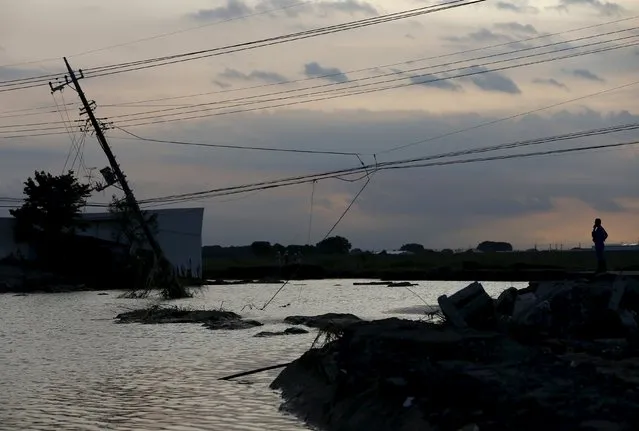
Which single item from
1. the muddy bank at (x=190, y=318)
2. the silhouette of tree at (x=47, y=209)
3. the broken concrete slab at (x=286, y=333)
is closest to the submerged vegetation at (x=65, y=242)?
the silhouette of tree at (x=47, y=209)

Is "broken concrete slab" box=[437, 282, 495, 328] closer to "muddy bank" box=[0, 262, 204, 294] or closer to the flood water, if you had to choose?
the flood water

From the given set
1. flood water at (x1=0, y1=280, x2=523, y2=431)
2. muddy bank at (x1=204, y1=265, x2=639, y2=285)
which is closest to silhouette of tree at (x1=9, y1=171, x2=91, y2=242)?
muddy bank at (x1=204, y1=265, x2=639, y2=285)

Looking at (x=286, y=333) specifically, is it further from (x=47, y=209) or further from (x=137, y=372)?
(x=47, y=209)

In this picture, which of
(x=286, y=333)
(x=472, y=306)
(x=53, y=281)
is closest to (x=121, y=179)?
(x=53, y=281)

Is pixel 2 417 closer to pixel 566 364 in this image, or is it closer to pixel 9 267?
pixel 566 364

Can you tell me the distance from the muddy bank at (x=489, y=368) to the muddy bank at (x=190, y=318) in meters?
14.2

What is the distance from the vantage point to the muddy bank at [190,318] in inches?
1257

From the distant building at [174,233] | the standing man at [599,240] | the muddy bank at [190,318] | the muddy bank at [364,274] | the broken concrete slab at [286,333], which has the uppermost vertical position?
the distant building at [174,233]

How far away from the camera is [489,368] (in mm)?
12727

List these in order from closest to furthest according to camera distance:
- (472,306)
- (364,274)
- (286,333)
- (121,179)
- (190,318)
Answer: (472,306)
(286,333)
(190,318)
(121,179)
(364,274)

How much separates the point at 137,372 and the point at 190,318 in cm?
1403

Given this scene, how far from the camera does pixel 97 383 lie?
61.2ft

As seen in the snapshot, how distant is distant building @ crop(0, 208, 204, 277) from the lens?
7038 cm

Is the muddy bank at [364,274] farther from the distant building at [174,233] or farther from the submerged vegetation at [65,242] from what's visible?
the submerged vegetation at [65,242]
